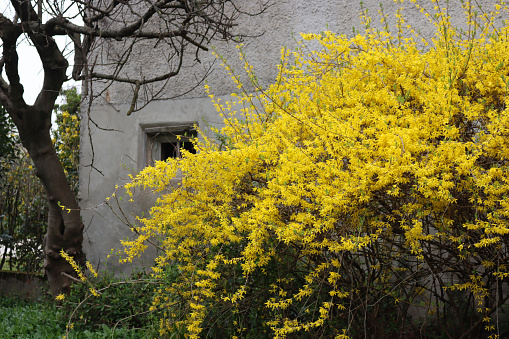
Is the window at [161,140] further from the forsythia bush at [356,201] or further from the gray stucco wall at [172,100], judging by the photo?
the forsythia bush at [356,201]

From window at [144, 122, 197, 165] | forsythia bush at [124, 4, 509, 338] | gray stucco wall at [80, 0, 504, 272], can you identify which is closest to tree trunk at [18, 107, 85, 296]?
gray stucco wall at [80, 0, 504, 272]

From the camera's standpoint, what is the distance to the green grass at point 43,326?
197 inches

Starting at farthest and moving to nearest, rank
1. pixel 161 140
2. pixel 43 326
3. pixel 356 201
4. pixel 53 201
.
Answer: pixel 161 140 < pixel 53 201 < pixel 43 326 < pixel 356 201

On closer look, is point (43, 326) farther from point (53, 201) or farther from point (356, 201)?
point (356, 201)

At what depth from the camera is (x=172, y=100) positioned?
6992mm

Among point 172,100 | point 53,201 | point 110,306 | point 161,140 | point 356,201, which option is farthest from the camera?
point 161,140

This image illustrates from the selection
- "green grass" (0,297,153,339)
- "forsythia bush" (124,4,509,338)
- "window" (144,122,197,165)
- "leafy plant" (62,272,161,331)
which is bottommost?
"green grass" (0,297,153,339)

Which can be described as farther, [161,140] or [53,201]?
[161,140]

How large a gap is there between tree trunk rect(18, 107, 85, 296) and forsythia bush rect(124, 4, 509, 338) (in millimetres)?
1987

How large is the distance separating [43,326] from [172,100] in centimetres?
324

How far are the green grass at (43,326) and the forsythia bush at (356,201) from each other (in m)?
0.79

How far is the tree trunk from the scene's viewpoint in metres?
5.99

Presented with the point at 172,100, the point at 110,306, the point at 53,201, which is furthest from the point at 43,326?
the point at 172,100

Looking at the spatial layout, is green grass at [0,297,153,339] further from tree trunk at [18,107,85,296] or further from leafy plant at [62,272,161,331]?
tree trunk at [18,107,85,296]
